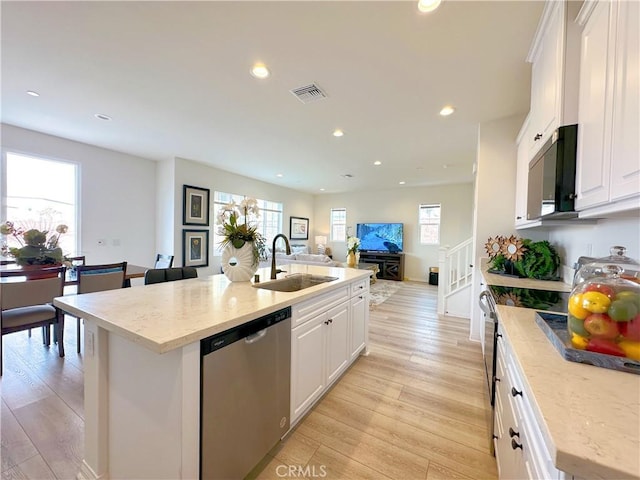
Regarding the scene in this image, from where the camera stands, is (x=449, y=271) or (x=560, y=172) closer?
(x=560, y=172)

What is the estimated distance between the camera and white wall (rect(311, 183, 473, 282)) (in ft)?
23.3

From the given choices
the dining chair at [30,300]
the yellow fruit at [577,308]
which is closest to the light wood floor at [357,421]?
the dining chair at [30,300]

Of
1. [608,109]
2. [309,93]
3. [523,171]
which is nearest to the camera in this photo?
[608,109]

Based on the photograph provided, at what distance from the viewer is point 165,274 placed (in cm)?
235

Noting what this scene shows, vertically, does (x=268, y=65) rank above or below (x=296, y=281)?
above

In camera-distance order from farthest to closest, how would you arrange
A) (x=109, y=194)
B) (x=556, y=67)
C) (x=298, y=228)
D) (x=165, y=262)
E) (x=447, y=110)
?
(x=298, y=228)
(x=109, y=194)
(x=165, y=262)
(x=447, y=110)
(x=556, y=67)

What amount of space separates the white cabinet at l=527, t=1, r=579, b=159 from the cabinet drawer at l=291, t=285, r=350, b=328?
180 cm

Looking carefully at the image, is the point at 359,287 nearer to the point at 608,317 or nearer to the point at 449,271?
the point at 608,317

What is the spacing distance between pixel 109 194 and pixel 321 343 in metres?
4.96

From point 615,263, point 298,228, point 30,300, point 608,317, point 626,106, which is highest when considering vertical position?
point 626,106

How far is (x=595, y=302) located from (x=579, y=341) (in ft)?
0.53

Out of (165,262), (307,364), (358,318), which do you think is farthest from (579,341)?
(165,262)

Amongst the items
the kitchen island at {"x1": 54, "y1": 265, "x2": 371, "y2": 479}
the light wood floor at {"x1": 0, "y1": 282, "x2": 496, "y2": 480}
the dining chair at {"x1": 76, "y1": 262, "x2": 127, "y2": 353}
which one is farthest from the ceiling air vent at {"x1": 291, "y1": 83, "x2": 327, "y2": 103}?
the light wood floor at {"x1": 0, "y1": 282, "x2": 496, "y2": 480}

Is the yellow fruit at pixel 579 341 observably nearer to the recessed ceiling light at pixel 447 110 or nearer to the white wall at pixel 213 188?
the recessed ceiling light at pixel 447 110
